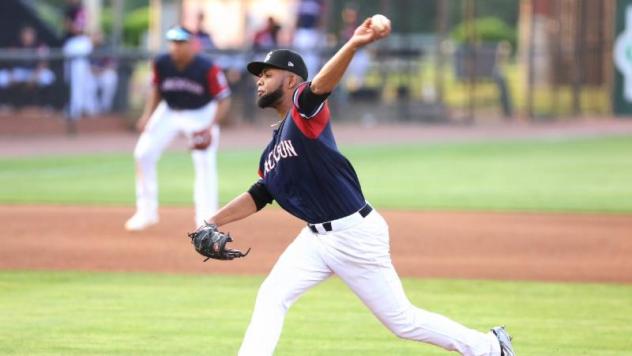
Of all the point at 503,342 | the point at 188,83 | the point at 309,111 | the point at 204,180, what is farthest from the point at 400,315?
the point at 188,83

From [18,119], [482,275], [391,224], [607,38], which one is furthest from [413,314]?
[607,38]

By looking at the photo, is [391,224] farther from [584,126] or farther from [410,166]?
[584,126]

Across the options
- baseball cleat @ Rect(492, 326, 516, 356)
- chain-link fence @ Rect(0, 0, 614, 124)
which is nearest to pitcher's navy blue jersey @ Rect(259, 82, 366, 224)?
baseball cleat @ Rect(492, 326, 516, 356)

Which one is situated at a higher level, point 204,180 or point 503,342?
point 503,342

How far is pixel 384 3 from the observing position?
28.8 m

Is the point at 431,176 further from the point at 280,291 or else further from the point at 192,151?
the point at 280,291

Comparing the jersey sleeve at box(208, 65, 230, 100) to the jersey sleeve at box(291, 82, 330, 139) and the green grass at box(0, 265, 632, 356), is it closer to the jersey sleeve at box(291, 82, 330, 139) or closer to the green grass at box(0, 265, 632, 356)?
the green grass at box(0, 265, 632, 356)

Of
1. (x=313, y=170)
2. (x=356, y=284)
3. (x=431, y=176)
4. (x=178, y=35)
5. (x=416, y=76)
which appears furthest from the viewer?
(x=416, y=76)

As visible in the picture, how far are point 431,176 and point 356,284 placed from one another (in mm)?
13106

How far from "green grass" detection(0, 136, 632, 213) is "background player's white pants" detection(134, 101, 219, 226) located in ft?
9.82

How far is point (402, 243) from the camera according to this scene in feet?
43.7

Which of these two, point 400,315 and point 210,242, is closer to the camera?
point 400,315

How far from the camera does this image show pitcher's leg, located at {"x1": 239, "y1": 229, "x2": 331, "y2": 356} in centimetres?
648

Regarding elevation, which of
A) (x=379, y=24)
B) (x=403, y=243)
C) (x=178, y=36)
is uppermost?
(x=379, y=24)
